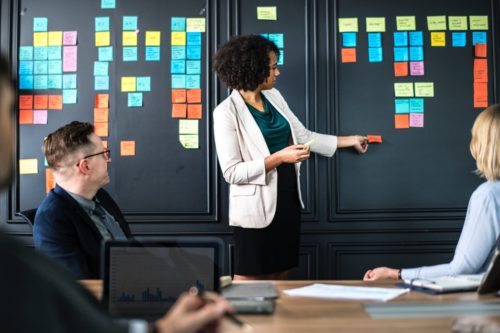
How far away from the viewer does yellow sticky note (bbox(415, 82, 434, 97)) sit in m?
3.85

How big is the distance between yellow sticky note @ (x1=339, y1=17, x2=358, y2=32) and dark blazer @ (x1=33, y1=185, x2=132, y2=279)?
229cm

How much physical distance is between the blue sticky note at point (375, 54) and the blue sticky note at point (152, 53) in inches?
53.7

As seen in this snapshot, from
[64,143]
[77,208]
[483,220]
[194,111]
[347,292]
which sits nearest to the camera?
[347,292]

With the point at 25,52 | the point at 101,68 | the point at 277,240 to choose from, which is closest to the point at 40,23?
the point at 25,52

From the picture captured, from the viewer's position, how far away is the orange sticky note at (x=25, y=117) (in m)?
3.86

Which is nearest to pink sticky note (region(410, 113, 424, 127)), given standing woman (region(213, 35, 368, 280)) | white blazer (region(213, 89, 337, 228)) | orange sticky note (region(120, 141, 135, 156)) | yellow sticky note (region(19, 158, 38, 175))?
standing woman (region(213, 35, 368, 280))

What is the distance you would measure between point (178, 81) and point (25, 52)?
1.01 m

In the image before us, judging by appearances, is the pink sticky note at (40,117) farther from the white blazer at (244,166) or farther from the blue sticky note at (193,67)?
the white blazer at (244,166)

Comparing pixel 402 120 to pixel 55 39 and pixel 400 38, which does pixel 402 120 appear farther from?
pixel 55 39

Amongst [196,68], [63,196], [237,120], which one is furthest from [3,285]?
[196,68]

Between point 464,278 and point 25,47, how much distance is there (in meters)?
3.13

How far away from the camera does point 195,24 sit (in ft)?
12.5

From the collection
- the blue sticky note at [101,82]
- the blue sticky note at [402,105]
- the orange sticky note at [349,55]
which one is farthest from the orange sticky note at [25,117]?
the blue sticky note at [402,105]

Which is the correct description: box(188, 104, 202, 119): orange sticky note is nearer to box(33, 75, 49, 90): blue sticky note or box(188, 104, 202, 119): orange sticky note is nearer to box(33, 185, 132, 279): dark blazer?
box(33, 75, 49, 90): blue sticky note
